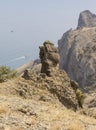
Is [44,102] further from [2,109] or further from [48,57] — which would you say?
[48,57]

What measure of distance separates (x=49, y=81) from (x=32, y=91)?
21.0ft

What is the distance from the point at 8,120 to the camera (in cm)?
2283

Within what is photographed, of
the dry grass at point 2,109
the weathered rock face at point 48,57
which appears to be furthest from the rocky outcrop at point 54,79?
the dry grass at point 2,109

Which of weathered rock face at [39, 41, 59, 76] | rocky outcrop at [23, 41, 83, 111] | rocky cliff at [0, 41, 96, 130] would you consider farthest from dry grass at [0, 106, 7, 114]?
weathered rock face at [39, 41, 59, 76]

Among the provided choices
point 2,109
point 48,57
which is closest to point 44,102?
point 2,109

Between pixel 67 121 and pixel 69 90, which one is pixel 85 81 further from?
pixel 67 121

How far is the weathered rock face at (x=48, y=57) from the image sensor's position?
56.5 meters

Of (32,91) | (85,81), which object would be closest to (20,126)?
(32,91)

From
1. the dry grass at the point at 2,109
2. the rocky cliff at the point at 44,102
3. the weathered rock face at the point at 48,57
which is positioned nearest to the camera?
the rocky cliff at the point at 44,102

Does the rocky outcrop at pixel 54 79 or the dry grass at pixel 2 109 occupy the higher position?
the dry grass at pixel 2 109

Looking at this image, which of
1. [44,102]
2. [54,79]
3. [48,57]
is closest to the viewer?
[44,102]

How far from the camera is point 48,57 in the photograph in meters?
58.1

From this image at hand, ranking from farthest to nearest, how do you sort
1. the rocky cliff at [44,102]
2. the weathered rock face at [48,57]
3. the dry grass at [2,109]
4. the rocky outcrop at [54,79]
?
the weathered rock face at [48,57], the rocky outcrop at [54,79], the dry grass at [2,109], the rocky cliff at [44,102]

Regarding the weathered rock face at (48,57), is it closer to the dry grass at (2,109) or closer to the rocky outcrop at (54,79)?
the rocky outcrop at (54,79)
